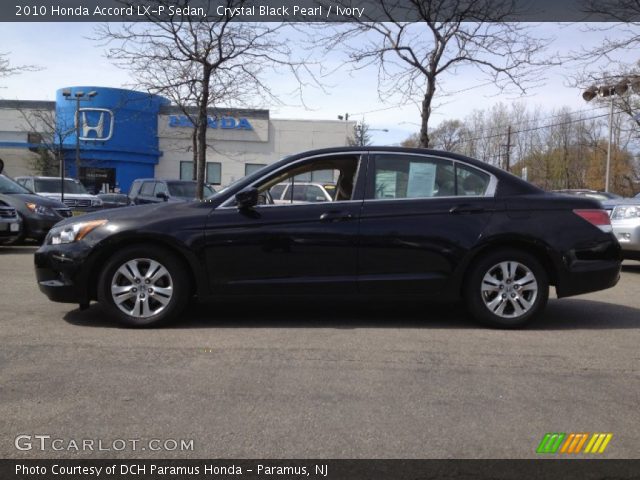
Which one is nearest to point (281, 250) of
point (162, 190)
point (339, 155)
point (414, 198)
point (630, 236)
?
point (339, 155)

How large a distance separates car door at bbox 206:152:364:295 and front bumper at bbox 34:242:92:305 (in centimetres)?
111

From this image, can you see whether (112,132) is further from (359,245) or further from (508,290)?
(508,290)

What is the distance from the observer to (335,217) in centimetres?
535

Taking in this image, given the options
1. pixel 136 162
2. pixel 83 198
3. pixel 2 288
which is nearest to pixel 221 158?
pixel 136 162

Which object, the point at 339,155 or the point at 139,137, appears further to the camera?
the point at 139,137

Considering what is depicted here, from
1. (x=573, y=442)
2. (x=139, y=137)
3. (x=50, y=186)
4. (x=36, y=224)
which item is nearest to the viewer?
(x=573, y=442)

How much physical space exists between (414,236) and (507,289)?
3.23 feet

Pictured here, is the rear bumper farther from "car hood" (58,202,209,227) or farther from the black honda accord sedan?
"car hood" (58,202,209,227)

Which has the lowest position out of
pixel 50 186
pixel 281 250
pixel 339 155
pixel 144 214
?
pixel 281 250

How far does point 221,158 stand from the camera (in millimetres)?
42188

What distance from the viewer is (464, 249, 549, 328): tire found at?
17.7 feet
